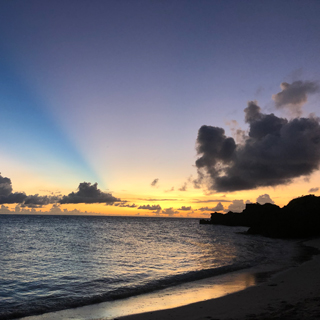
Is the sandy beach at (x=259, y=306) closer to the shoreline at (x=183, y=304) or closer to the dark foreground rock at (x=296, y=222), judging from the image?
the shoreline at (x=183, y=304)

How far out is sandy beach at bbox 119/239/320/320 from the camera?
9.30 metres

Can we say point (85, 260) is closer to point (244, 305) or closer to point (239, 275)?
point (239, 275)

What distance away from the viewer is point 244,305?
1100cm

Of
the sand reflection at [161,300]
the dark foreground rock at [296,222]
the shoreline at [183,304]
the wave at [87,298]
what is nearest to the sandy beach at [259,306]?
the shoreline at [183,304]

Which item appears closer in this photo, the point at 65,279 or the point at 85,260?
the point at 65,279

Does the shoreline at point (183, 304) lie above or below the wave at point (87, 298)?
above

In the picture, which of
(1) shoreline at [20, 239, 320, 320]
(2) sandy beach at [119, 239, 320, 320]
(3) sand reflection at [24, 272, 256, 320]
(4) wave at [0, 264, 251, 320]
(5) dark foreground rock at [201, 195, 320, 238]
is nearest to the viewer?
(2) sandy beach at [119, 239, 320, 320]

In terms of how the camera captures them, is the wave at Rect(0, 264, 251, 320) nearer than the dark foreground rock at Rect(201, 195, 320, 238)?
Yes

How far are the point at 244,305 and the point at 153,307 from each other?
4393 millimetres

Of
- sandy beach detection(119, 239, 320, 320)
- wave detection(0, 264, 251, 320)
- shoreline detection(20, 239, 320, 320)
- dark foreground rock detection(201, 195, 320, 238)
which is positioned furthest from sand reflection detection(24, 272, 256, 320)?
dark foreground rock detection(201, 195, 320, 238)

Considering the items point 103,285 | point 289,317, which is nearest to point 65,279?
point 103,285

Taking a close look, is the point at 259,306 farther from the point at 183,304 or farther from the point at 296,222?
the point at 296,222

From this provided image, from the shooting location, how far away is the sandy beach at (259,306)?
9305 mm

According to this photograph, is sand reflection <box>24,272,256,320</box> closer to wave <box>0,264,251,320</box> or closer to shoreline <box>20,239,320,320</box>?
shoreline <box>20,239,320,320</box>
